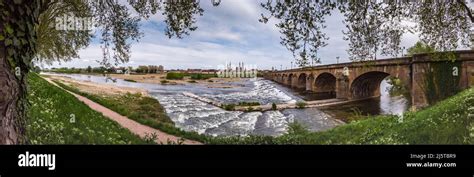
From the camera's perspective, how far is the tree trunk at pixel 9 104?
4004 millimetres

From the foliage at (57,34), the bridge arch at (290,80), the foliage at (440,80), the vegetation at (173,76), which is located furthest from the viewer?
the bridge arch at (290,80)

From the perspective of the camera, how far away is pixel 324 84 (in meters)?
67.4

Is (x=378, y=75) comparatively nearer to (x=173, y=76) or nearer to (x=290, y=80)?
(x=290, y=80)

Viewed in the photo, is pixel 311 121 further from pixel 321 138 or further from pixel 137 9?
pixel 137 9

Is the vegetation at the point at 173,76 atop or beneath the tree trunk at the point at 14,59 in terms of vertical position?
atop

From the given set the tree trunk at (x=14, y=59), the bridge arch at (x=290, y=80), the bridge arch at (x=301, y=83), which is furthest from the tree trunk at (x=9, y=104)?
the bridge arch at (x=290, y=80)

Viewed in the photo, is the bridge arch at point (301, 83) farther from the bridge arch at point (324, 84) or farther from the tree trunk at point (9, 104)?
the tree trunk at point (9, 104)

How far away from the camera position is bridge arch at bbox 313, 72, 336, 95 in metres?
63.4

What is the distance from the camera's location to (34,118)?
802 cm

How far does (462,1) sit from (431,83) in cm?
2329

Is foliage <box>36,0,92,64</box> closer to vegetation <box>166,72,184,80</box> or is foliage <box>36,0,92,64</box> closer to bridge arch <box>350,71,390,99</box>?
bridge arch <box>350,71,390,99</box>

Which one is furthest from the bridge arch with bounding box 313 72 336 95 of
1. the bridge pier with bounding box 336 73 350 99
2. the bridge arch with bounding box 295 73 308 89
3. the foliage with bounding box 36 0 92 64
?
the foliage with bounding box 36 0 92 64

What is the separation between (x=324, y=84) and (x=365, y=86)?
584 inches
